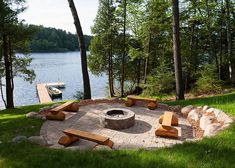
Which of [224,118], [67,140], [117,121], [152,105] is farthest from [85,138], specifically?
[152,105]

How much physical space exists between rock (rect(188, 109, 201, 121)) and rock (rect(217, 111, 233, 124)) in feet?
2.61

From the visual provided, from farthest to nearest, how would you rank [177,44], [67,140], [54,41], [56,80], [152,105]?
1. [54,41]
2. [56,80]
3. [177,44]
4. [152,105]
5. [67,140]

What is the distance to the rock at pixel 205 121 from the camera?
749cm

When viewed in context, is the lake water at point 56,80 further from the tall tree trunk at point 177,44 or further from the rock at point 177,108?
the rock at point 177,108

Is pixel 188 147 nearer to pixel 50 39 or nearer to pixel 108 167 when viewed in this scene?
pixel 108 167

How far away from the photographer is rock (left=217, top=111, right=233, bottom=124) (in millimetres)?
7166

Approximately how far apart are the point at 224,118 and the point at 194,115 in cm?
138

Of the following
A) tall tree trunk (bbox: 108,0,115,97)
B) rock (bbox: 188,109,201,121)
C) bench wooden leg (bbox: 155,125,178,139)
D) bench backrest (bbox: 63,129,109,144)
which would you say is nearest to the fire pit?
bench wooden leg (bbox: 155,125,178,139)

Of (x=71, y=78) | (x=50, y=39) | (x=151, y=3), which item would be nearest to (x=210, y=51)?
(x=151, y=3)

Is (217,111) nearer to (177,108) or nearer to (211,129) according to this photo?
(211,129)

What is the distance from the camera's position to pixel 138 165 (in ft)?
14.8

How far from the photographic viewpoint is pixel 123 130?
791cm

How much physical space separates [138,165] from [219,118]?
13.3 feet

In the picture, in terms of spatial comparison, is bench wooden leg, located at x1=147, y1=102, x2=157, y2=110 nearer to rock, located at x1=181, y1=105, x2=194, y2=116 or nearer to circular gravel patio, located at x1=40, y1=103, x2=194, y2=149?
circular gravel patio, located at x1=40, y1=103, x2=194, y2=149
